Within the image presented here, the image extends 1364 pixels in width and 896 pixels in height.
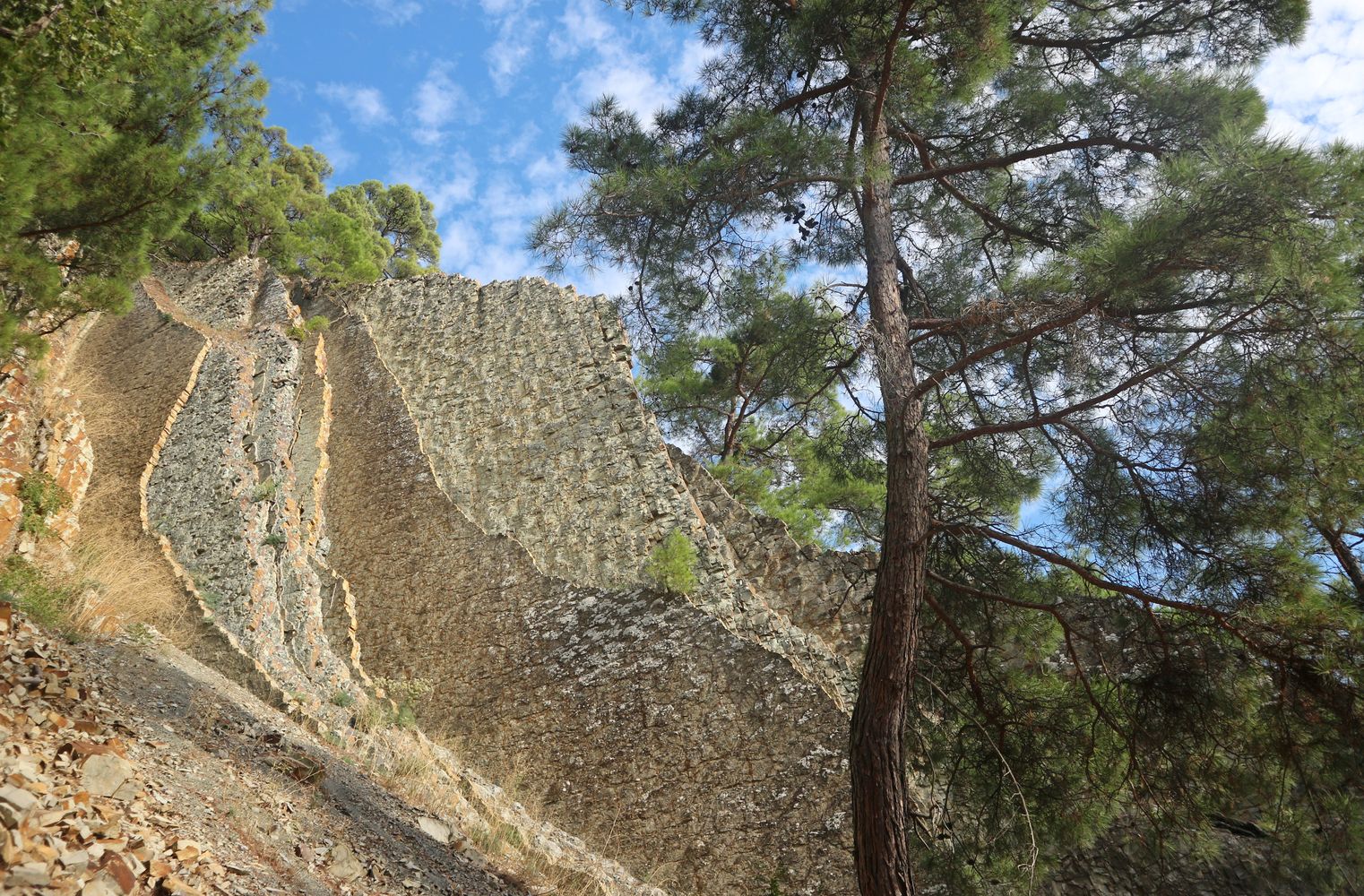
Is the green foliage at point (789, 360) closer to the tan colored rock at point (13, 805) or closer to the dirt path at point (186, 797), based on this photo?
the dirt path at point (186, 797)

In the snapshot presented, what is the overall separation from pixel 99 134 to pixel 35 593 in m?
2.66

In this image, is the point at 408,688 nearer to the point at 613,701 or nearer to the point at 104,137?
the point at 613,701

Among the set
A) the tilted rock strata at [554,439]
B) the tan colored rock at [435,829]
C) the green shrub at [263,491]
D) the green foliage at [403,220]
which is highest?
the green foliage at [403,220]

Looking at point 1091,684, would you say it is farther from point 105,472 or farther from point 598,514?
point 105,472

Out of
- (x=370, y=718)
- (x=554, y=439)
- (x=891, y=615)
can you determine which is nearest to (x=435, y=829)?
(x=370, y=718)

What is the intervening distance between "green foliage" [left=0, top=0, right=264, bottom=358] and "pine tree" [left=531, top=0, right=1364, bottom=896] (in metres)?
2.55

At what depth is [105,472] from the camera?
9273 mm

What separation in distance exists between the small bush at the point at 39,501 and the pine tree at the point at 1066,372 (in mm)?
4622

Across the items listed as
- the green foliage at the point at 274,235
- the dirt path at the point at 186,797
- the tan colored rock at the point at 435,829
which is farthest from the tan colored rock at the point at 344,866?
the green foliage at the point at 274,235

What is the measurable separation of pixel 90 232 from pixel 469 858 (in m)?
4.48

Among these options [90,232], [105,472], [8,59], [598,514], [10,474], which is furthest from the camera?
[105,472]

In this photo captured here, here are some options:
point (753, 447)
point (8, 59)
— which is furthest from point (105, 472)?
point (753, 447)

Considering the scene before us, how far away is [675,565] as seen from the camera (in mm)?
7645

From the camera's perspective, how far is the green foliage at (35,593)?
4.71 meters
